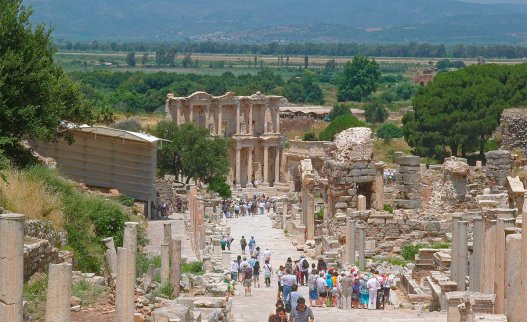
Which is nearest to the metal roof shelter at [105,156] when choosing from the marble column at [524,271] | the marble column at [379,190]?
the marble column at [379,190]

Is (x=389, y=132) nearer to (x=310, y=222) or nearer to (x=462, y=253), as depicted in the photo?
(x=310, y=222)

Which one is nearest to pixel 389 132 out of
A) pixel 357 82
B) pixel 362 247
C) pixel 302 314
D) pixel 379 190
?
pixel 357 82

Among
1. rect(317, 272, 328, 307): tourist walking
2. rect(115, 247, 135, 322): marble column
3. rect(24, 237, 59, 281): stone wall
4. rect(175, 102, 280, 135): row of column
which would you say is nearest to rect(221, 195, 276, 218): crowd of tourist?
rect(175, 102, 280, 135): row of column

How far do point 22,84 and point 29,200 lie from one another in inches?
209

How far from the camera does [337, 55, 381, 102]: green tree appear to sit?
170m

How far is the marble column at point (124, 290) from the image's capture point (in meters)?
17.6

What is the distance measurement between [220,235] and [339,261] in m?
10.5

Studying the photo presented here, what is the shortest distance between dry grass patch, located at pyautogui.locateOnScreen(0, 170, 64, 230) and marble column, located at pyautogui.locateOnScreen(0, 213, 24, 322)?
26.7 ft

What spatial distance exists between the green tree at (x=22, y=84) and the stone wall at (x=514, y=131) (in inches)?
1295

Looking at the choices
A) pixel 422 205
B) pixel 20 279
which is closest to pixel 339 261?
pixel 422 205

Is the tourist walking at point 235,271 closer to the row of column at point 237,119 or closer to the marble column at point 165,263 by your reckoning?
the marble column at point 165,263

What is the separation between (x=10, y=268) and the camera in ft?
48.9

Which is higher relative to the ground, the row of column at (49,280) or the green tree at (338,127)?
the row of column at (49,280)

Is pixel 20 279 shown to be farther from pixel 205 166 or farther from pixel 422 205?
pixel 205 166
